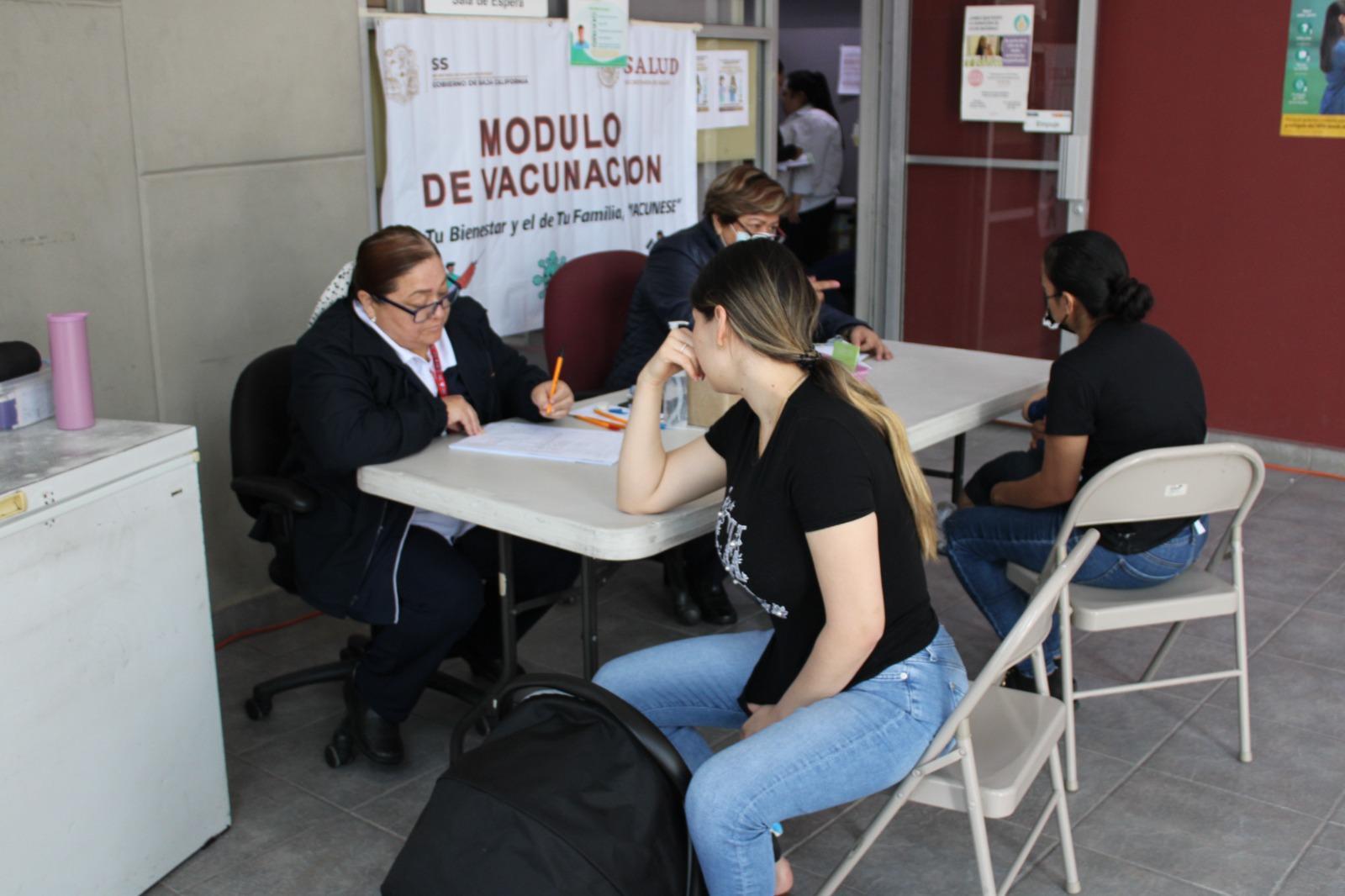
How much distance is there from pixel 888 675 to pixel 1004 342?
3949 mm

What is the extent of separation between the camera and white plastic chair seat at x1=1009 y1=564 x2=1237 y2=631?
9.00ft

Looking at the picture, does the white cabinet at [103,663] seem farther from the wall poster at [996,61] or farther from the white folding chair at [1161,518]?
the wall poster at [996,61]

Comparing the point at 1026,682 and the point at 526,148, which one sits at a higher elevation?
the point at 526,148

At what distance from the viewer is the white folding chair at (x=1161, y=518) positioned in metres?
2.58

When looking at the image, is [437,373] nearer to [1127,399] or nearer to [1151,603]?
[1127,399]

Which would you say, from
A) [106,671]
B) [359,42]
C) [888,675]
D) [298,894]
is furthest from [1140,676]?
[359,42]

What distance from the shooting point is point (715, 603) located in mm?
3736

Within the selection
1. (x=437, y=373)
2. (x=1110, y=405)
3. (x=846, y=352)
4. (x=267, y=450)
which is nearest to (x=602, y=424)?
(x=437, y=373)

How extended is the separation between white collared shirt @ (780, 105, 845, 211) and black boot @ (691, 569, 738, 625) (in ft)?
14.2

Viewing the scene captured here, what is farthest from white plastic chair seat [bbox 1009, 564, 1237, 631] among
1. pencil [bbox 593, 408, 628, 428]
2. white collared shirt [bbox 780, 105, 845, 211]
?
white collared shirt [bbox 780, 105, 845, 211]

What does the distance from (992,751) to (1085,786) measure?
82cm

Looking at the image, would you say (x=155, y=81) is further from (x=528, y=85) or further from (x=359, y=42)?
(x=528, y=85)

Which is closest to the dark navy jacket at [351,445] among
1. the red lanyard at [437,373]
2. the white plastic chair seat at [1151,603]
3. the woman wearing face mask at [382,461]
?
the woman wearing face mask at [382,461]

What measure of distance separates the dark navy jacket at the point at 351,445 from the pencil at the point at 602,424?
1.18 ft
